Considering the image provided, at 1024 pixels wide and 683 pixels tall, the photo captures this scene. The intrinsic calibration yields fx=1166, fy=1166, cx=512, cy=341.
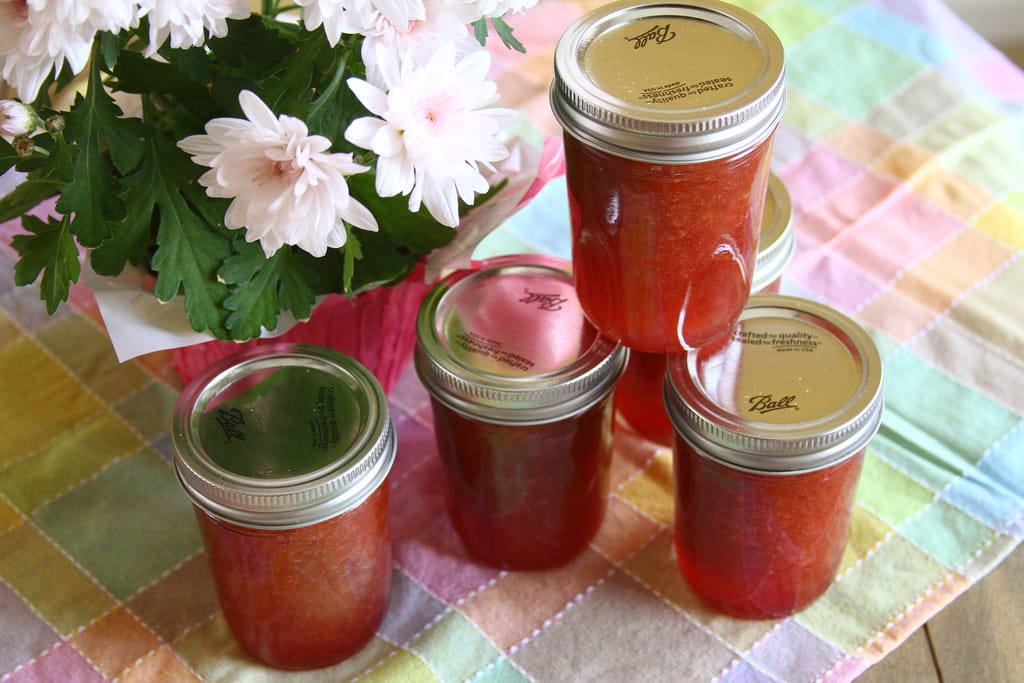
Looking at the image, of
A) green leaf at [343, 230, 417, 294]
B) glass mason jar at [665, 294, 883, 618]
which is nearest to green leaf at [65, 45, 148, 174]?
green leaf at [343, 230, 417, 294]

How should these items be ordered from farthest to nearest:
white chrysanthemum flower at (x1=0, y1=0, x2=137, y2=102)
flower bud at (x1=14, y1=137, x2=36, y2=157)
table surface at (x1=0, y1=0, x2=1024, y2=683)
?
table surface at (x1=0, y1=0, x2=1024, y2=683) < flower bud at (x1=14, y1=137, x2=36, y2=157) < white chrysanthemum flower at (x1=0, y1=0, x2=137, y2=102)

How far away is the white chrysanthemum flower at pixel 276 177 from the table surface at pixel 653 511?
1.01 ft

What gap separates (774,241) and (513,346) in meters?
0.22

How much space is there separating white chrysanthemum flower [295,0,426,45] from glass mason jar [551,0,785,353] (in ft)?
0.37

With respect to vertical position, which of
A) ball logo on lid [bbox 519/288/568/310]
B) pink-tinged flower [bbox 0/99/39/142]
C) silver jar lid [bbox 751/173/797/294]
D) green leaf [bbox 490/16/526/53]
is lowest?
silver jar lid [bbox 751/173/797/294]

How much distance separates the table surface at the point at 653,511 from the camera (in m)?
0.78

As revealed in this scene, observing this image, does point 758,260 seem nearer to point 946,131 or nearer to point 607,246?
point 607,246

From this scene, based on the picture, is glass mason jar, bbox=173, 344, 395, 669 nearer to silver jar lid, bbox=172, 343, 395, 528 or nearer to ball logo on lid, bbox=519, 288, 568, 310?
silver jar lid, bbox=172, 343, 395, 528

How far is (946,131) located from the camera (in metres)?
1.16

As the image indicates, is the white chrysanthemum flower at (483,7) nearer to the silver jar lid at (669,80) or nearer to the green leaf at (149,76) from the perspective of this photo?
the silver jar lid at (669,80)

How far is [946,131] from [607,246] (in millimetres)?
609

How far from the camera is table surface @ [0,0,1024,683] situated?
78cm

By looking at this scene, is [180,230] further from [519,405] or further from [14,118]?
[519,405]

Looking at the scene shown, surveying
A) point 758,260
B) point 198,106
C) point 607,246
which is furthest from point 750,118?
point 198,106
